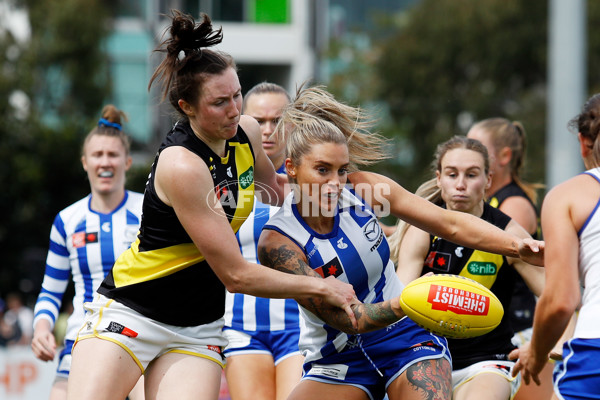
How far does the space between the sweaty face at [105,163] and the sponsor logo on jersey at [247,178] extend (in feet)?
7.32

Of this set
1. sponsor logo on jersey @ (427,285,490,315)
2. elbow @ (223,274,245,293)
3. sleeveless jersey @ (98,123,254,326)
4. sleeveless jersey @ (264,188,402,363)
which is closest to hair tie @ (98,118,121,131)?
sleeveless jersey @ (98,123,254,326)

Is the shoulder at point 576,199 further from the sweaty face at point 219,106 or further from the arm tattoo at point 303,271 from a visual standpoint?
the sweaty face at point 219,106

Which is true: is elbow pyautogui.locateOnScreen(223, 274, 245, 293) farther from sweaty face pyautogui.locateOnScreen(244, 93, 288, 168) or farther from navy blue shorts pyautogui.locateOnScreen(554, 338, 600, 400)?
sweaty face pyautogui.locateOnScreen(244, 93, 288, 168)

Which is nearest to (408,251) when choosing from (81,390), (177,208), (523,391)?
(523,391)

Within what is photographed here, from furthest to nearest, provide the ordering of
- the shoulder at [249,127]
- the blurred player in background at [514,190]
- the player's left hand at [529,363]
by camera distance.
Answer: the blurred player in background at [514,190], the shoulder at [249,127], the player's left hand at [529,363]

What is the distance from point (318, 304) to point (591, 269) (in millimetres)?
1234

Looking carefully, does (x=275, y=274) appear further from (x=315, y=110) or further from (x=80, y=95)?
(x=80, y=95)

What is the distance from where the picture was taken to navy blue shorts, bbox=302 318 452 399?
4.14 meters

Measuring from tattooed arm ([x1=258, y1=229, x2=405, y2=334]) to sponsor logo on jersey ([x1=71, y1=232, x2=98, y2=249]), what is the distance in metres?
2.27

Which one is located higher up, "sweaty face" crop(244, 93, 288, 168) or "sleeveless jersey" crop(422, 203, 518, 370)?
"sweaty face" crop(244, 93, 288, 168)

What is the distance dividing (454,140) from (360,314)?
1.91 meters

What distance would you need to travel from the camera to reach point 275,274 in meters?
3.82

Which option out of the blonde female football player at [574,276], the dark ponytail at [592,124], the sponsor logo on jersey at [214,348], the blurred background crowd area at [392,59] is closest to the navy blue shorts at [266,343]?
the sponsor logo on jersey at [214,348]

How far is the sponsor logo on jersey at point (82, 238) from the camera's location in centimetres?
605
